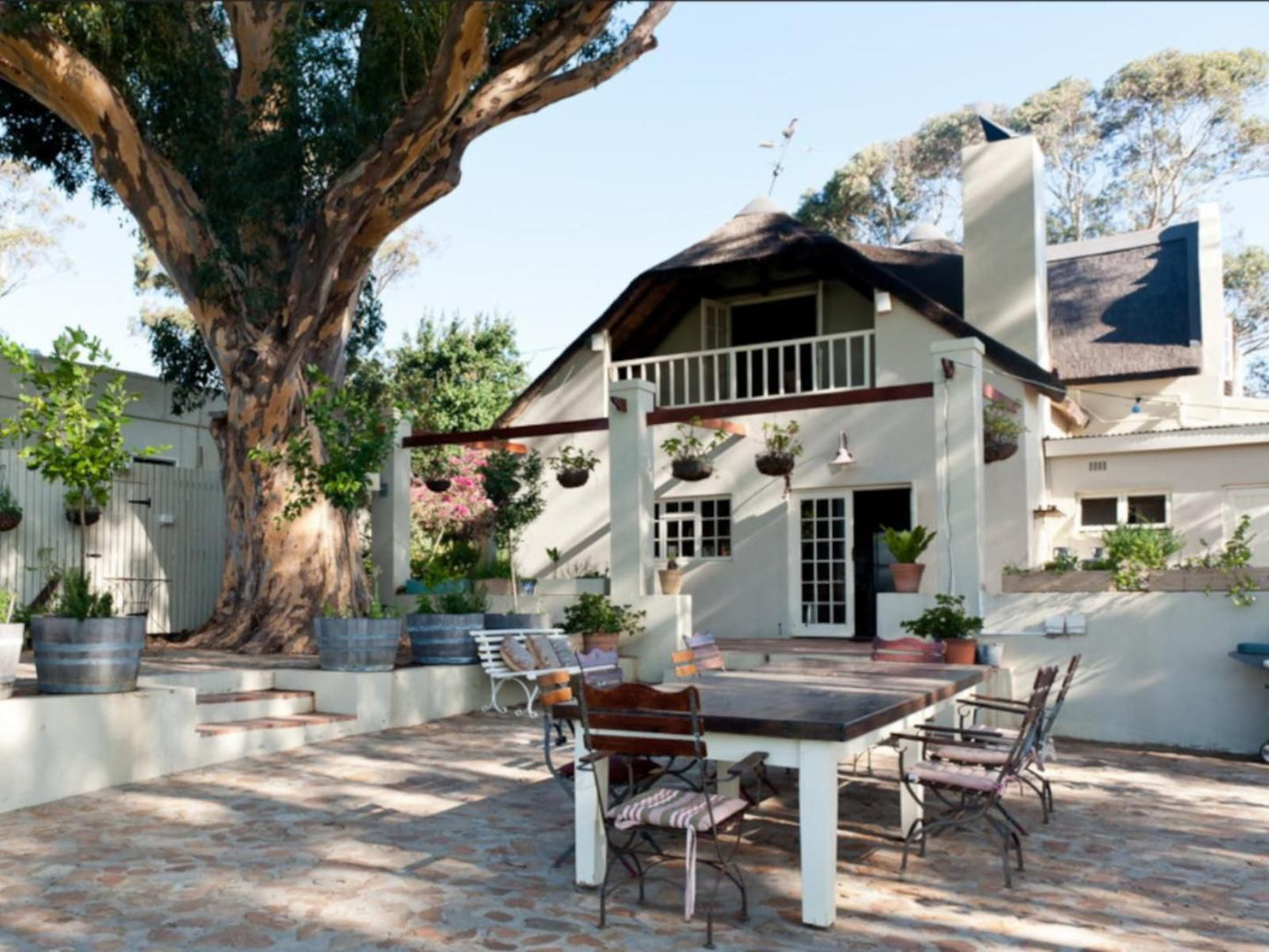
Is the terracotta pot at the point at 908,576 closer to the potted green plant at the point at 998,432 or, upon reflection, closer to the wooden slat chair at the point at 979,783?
the potted green plant at the point at 998,432

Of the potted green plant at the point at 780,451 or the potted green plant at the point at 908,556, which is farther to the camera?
the potted green plant at the point at 780,451

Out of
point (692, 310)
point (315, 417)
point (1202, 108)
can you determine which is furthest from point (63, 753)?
point (1202, 108)

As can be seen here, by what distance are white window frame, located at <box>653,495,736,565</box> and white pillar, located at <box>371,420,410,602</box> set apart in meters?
3.28

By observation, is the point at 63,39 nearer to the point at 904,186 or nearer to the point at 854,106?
the point at 854,106

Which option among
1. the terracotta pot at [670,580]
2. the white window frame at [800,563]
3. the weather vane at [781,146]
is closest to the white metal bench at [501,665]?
the terracotta pot at [670,580]

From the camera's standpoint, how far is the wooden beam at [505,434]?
14117 millimetres

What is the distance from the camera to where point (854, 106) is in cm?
416

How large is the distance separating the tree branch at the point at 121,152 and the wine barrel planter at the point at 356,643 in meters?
4.36

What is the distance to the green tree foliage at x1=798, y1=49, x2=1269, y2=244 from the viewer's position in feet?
92.9

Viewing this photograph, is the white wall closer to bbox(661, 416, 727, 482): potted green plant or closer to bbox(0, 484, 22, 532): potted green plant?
bbox(661, 416, 727, 482): potted green plant

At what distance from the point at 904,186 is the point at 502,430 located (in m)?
23.0

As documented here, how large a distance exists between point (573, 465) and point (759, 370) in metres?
3.28

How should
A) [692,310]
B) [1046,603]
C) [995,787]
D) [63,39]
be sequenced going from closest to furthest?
[995,787] < [1046,603] < [63,39] < [692,310]

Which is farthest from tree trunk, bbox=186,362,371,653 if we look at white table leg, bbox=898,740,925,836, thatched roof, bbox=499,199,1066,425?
white table leg, bbox=898,740,925,836
